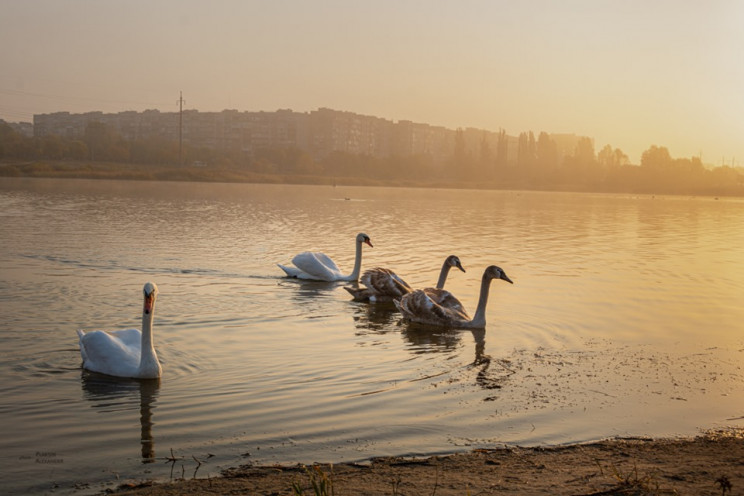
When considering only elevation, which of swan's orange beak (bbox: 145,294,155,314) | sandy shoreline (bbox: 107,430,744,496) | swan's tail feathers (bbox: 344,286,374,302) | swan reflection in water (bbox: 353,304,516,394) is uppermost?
swan's orange beak (bbox: 145,294,155,314)

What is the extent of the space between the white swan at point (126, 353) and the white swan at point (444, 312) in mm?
4698

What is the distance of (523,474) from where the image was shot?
18.4 ft

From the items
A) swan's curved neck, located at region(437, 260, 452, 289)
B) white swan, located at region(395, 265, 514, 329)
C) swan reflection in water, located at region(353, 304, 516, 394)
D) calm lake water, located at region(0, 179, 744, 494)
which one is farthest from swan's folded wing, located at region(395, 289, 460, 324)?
swan's curved neck, located at region(437, 260, 452, 289)

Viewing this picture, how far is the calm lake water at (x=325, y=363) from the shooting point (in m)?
6.47

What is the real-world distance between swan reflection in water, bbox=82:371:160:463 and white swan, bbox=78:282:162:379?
0.09 m

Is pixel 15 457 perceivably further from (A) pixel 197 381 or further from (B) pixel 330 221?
(B) pixel 330 221

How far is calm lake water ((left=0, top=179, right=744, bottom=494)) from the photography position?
6.47 metres

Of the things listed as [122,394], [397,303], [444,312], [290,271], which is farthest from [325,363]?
[290,271]

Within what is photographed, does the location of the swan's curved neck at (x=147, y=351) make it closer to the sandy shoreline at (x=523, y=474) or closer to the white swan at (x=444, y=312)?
the sandy shoreline at (x=523, y=474)

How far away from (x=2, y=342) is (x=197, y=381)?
3086 mm

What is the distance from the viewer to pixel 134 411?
731 centimetres

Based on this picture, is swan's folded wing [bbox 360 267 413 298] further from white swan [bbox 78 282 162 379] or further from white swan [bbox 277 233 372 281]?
white swan [bbox 78 282 162 379]

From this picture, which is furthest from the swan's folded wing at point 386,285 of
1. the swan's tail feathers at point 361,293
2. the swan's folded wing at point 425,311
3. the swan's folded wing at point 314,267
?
the swan's folded wing at point 314,267

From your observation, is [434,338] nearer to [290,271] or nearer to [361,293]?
[361,293]
